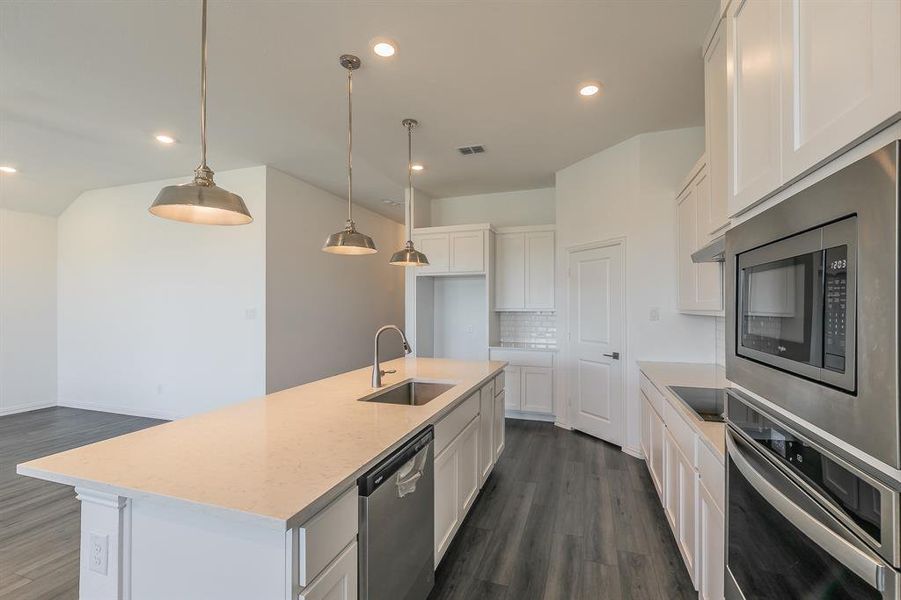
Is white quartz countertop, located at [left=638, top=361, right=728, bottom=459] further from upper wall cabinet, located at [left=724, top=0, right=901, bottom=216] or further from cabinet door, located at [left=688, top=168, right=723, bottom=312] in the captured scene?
upper wall cabinet, located at [left=724, top=0, right=901, bottom=216]

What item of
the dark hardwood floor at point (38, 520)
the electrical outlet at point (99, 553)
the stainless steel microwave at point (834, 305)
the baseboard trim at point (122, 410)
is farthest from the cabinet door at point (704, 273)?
the baseboard trim at point (122, 410)

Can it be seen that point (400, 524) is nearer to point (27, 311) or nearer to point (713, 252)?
point (713, 252)

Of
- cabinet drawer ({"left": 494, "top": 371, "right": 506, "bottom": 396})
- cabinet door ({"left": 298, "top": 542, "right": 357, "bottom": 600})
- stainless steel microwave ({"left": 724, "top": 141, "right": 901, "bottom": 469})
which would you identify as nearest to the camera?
stainless steel microwave ({"left": 724, "top": 141, "right": 901, "bottom": 469})

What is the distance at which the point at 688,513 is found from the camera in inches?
74.4

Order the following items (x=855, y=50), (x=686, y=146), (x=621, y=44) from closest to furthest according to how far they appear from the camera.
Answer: (x=855, y=50), (x=621, y=44), (x=686, y=146)

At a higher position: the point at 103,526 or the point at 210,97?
the point at 210,97

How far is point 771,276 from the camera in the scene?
0.92 metres

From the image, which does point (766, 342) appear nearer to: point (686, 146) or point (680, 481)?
point (680, 481)

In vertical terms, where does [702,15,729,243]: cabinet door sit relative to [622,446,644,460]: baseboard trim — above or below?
above

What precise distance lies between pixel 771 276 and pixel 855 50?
1.49 feet

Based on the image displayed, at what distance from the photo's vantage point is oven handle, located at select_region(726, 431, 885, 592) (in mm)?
576

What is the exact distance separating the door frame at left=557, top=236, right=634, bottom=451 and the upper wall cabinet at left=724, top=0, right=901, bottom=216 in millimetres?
2629

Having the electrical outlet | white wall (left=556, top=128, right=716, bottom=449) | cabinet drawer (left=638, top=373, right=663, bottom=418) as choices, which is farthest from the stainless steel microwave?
white wall (left=556, top=128, right=716, bottom=449)

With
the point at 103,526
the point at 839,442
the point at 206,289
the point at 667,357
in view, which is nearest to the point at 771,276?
the point at 839,442
